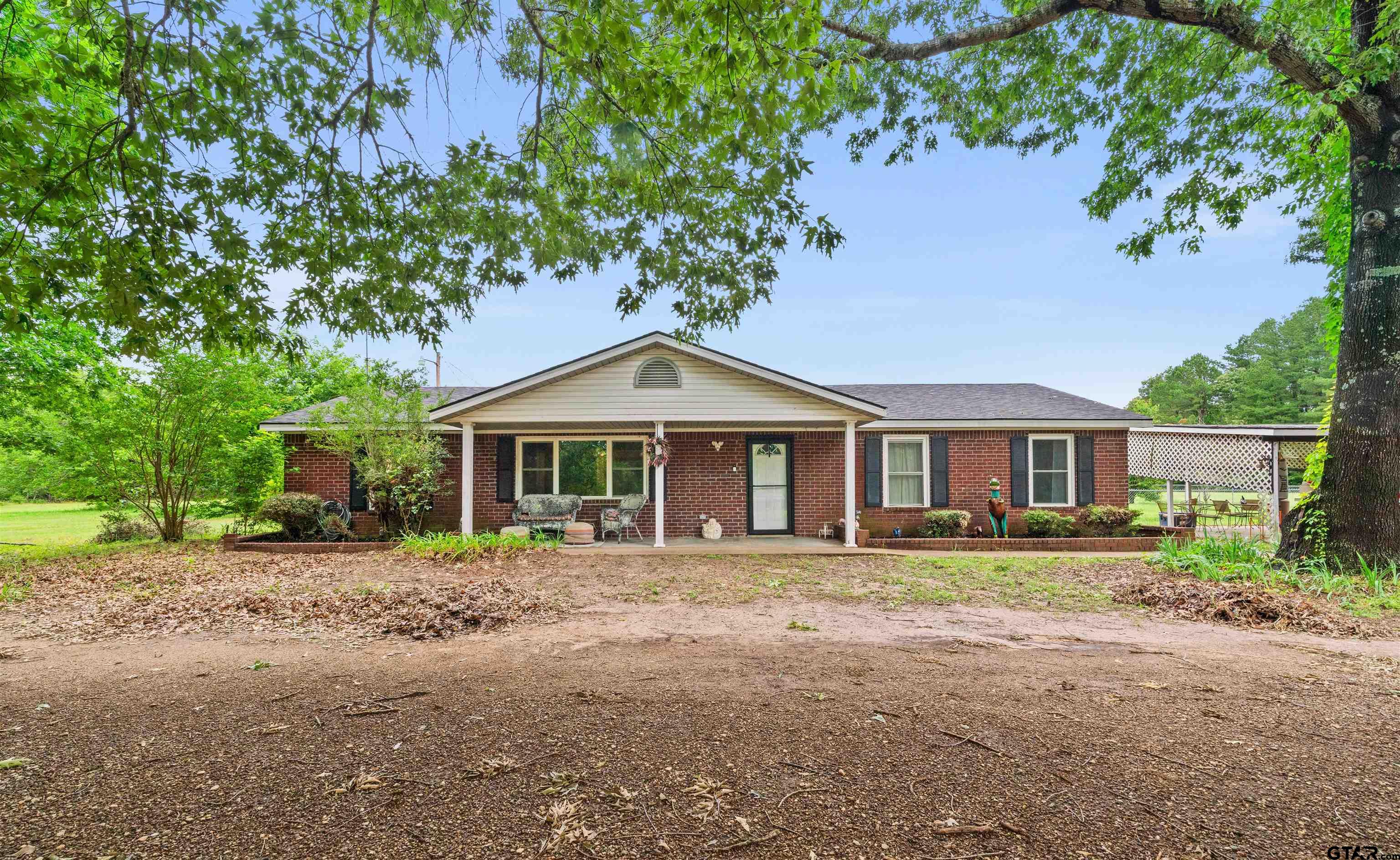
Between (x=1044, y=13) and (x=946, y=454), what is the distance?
353 inches

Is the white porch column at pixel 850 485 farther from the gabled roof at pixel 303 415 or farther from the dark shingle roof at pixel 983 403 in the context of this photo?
the gabled roof at pixel 303 415

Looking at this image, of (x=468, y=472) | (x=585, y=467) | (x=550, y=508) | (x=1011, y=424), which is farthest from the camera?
(x=585, y=467)

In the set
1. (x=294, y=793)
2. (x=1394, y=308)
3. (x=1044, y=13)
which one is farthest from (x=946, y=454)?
(x=294, y=793)

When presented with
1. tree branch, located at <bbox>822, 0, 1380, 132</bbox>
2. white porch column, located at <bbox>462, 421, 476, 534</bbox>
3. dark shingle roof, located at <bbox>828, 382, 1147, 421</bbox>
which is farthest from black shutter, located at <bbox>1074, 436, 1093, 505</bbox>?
white porch column, located at <bbox>462, 421, 476, 534</bbox>

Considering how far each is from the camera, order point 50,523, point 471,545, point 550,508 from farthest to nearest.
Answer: point 50,523 < point 550,508 < point 471,545

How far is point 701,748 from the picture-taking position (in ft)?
9.77

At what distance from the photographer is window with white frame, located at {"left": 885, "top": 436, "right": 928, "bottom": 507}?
46.0 ft

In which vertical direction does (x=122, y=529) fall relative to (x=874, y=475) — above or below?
below

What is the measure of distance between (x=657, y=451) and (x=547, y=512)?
126 inches

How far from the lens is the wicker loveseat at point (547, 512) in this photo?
1302 centimetres

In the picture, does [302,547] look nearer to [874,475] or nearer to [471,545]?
[471,545]

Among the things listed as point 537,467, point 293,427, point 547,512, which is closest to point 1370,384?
point 547,512

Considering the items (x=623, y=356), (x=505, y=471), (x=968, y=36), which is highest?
(x=968, y=36)

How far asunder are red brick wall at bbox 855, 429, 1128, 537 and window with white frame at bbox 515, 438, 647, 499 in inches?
205
